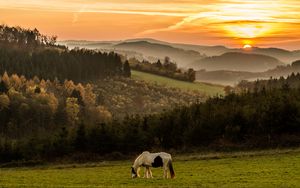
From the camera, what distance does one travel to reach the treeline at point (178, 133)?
247 ft

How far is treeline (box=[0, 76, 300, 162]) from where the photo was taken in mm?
75250

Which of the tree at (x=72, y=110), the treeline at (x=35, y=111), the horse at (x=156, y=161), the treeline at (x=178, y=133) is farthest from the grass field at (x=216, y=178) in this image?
the tree at (x=72, y=110)

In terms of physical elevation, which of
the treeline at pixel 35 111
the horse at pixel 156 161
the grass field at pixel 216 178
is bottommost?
the grass field at pixel 216 178

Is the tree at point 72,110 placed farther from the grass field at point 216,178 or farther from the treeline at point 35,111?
the grass field at point 216,178

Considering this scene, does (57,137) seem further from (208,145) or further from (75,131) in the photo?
(208,145)

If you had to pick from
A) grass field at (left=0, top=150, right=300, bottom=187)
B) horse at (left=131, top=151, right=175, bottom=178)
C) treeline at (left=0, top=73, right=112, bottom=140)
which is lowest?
grass field at (left=0, top=150, right=300, bottom=187)

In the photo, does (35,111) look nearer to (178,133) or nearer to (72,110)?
(72,110)

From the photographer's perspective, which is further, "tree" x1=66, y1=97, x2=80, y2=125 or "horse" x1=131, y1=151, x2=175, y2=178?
"tree" x1=66, y1=97, x2=80, y2=125

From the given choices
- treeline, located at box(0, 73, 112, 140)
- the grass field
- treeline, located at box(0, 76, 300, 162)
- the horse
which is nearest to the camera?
the grass field

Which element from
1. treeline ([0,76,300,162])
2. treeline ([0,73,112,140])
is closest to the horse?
treeline ([0,76,300,162])

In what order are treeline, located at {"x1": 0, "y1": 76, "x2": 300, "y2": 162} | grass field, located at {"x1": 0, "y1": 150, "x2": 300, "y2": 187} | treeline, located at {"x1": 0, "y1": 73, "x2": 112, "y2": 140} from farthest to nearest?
treeline, located at {"x1": 0, "y1": 73, "x2": 112, "y2": 140} < treeline, located at {"x1": 0, "y1": 76, "x2": 300, "y2": 162} < grass field, located at {"x1": 0, "y1": 150, "x2": 300, "y2": 187}

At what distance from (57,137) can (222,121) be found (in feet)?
86.6

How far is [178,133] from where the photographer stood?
79625mm

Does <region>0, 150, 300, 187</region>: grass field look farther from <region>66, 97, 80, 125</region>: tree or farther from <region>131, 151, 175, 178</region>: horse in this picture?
<region>66, 97, 80, 125</region>: tree
